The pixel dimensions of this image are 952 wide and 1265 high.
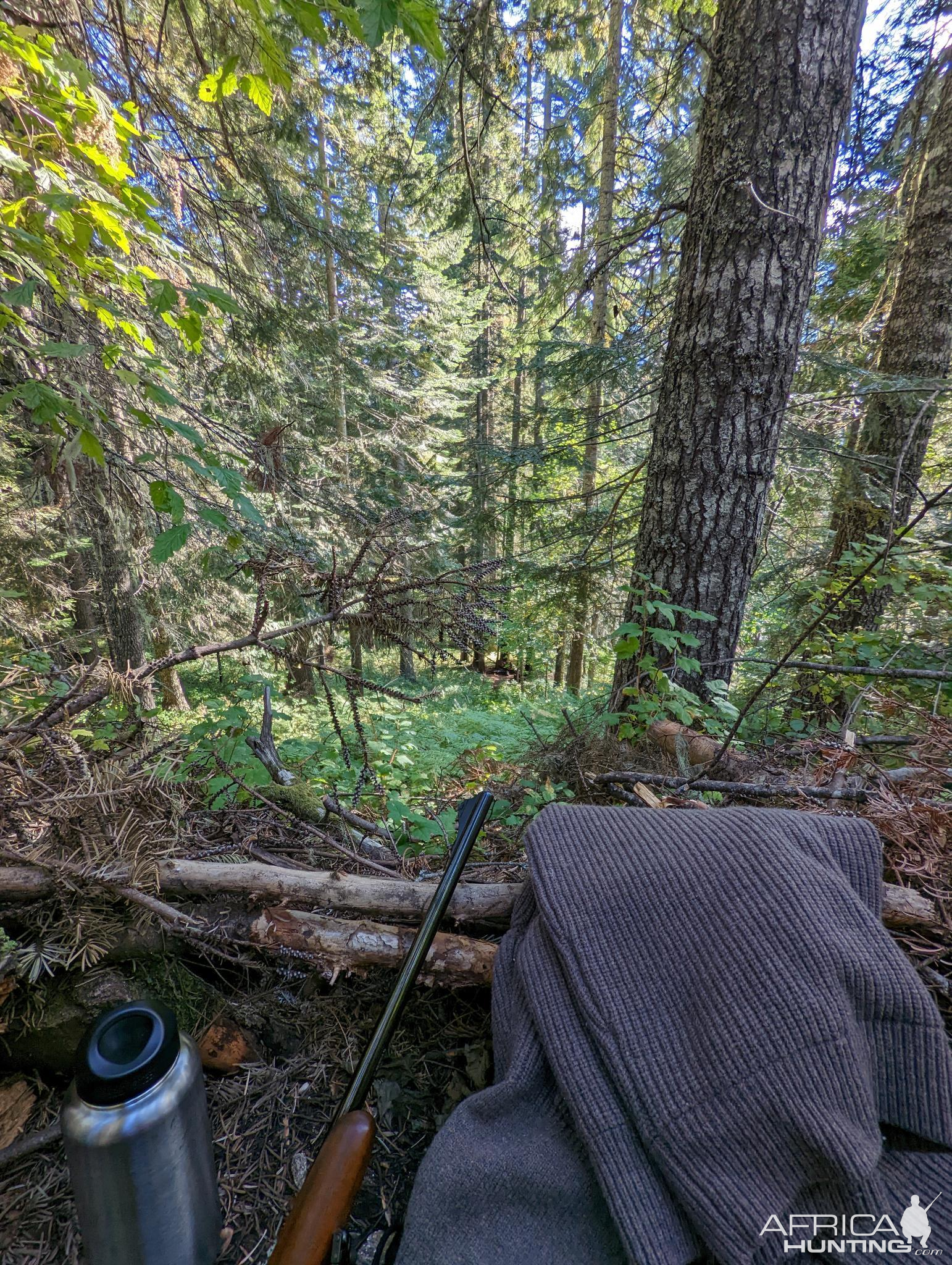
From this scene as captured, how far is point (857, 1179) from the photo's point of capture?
834 mm

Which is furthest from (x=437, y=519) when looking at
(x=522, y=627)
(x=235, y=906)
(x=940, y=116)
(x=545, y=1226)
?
(x=545, y=1226)

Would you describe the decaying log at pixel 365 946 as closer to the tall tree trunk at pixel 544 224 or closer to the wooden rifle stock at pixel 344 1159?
the wooden rifle stock at pixel 344 1159

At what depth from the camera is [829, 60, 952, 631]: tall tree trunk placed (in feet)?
13.2

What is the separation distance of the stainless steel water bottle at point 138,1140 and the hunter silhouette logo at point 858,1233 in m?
1.07

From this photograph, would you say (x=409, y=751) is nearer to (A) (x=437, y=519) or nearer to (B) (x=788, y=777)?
(B) (x=788, y=777)

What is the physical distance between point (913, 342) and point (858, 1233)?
5.82 m

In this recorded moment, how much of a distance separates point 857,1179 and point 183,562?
5810 mm

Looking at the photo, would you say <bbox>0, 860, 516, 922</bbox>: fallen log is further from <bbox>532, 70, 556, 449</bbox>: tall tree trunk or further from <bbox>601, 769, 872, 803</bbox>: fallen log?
<bbox>532, 70, 556, 449</bbox>: tall tree trunk

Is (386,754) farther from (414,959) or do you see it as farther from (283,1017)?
(414,959)

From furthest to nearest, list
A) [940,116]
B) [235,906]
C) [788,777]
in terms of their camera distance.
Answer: [940,116] → [788,777] → [235,906]

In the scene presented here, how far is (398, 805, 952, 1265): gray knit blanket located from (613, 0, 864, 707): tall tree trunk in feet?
6.84

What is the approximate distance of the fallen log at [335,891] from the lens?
1.38m

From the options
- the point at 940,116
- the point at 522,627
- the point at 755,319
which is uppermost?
the point at 940,116

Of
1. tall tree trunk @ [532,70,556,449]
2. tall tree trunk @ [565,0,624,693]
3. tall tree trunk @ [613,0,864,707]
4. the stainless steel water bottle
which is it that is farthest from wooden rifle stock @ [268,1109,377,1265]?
tall tree trunk @ [532,70,556,449]
